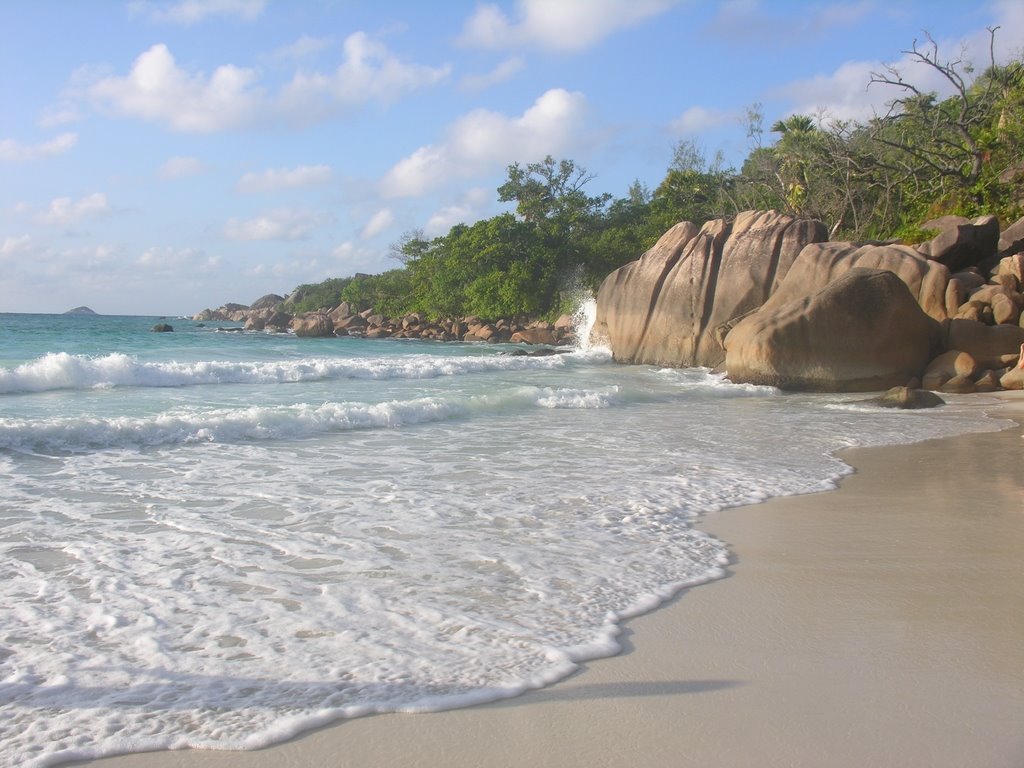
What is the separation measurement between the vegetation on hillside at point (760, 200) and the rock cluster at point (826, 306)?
406cm

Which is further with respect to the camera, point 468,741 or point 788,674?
point 788,674

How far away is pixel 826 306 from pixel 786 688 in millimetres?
13562

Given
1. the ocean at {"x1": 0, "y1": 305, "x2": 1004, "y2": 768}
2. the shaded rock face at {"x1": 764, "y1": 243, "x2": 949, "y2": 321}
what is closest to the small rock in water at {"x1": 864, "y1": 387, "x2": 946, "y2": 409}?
the ocean at {"x1": 0, "y1": 305, "x2": 1004, "y2": 768}

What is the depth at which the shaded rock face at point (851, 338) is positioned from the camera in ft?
51.1

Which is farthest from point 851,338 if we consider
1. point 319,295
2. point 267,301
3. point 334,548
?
point 267,301

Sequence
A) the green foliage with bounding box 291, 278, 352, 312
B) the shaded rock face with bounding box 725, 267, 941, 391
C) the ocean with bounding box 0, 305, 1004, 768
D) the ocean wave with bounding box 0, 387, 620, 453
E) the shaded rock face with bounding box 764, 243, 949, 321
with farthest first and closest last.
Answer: the green foliage with bounding box 291, 278, 352, 312 < the shaded rock face with bounding box 764, 243, 949, 321 < the shaded rock face with bounding box 725, 267, 941, 391 < the ocean wave with bounding box 0, 387, 620, 453 < the ocean with bounding box 0, 305, 1004, 768

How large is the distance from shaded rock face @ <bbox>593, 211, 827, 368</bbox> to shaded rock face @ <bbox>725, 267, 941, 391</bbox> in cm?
479

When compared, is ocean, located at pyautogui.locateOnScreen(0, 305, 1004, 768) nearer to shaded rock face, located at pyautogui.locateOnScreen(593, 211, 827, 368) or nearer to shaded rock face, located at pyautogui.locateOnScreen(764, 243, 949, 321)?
shaded rock face, located at pyautogui.locateOnScreen(764, 243, 949, 321)

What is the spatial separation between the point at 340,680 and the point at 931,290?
1752 cm

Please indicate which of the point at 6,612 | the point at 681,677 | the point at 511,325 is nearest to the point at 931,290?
the point at 681,677

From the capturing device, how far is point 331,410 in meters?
11.7

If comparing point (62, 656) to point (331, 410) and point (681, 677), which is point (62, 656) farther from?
point (331, 410)

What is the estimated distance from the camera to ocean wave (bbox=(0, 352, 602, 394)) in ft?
52.1

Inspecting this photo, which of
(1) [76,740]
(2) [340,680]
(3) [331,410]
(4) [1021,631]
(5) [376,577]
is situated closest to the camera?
(1) [76,740]
